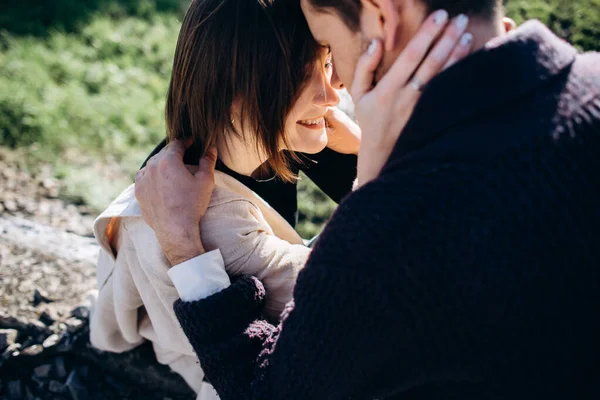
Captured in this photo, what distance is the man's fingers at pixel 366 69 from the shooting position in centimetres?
151

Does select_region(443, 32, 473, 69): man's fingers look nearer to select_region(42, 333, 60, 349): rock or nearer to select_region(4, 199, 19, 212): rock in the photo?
select_region(42, 333, 60, 349): rock

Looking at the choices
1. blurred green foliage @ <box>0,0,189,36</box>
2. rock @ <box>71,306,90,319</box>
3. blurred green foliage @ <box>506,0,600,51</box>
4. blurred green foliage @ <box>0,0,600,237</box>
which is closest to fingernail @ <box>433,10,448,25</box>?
rock @ <box>71,306,90,319</box>

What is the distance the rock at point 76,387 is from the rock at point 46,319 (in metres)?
0.27

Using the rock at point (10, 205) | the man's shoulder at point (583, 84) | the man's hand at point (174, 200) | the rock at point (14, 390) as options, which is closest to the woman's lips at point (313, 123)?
the man's hand at point (174, 200)

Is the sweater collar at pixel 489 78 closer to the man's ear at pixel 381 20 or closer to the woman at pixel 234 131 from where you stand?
the man's ear at pixel 381 20

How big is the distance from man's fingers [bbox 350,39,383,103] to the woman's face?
1.37ft

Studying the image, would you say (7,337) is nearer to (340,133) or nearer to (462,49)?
(340,133)

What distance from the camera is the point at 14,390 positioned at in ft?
8.48

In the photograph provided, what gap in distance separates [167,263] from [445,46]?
1192mm

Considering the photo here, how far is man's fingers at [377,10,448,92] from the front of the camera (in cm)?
140

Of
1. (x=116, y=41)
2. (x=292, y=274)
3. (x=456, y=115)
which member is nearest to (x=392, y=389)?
(x=292, y=274)

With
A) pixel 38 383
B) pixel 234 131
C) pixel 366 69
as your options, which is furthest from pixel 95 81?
pixel 366 69

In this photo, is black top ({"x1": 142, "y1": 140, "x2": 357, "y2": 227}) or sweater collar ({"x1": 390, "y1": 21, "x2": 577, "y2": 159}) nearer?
sweater collar ({"x1": 390, "y1": 21, "x2": 577, "y2": 159})

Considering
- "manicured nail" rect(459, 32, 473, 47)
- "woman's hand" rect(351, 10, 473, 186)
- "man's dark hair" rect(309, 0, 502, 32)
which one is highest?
"man's dark hair" rect(309, 0, 502, 32)
